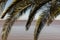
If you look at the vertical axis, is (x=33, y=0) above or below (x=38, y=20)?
above

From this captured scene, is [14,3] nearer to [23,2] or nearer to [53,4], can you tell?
[23,2]

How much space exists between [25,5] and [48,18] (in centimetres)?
51

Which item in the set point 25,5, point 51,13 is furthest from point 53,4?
point 25,5

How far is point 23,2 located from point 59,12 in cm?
71

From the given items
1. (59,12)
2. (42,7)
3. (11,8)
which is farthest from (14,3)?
(59,12)

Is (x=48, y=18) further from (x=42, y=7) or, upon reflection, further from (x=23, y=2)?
(x=23, y=2)

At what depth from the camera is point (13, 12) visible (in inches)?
176

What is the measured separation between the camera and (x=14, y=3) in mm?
4254

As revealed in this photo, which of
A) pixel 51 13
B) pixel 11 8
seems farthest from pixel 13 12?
pixel 51 13

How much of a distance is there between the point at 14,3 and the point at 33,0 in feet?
1.29

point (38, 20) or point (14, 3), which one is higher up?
point (14, 3)

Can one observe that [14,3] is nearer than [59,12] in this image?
Yes

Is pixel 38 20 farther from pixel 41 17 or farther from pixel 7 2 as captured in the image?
pixel 7 2

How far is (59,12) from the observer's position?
14.9 feet
